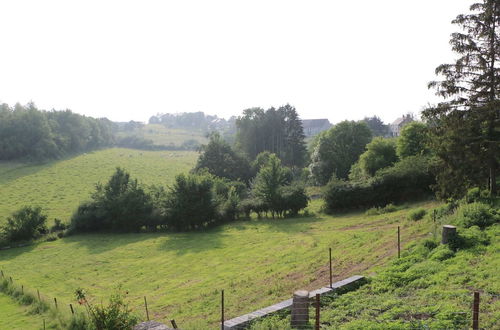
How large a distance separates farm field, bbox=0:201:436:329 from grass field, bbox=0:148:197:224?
52.3ft

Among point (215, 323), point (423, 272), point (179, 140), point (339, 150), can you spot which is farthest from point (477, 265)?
point (179, 140)

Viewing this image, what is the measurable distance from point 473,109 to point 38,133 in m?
93.8

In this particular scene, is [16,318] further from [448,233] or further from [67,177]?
[67,177]

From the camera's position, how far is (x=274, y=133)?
3472 inches

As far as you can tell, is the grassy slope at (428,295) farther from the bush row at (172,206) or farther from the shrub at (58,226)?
the shrub at (58,226)

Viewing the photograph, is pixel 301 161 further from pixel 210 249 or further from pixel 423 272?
pixel 423 272

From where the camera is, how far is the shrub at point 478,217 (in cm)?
1638

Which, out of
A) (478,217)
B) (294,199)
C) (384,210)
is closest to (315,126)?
(294,199)

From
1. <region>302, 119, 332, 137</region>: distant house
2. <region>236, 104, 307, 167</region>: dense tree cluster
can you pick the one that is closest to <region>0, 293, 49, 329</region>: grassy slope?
<region>236, 104, 307, 167</region>: dense tree cluster

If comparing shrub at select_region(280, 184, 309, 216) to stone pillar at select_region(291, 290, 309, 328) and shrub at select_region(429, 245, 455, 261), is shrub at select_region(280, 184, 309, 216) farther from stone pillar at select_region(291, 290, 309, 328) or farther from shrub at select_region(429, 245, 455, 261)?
stone pillar at select_region(291, 290, 309, 328)

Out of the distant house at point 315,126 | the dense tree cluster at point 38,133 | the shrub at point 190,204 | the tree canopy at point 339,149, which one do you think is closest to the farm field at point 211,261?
the shrub at point 190,204

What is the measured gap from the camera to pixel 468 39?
21.5 meters

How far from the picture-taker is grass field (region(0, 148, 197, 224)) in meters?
58.6

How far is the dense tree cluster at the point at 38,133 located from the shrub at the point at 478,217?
89.3 metres
